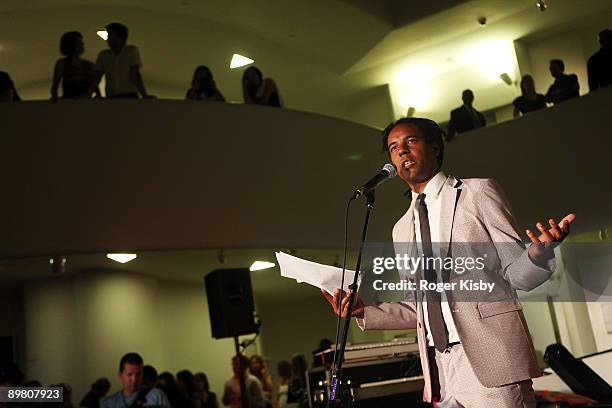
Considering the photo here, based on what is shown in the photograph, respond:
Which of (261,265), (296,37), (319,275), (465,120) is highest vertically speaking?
(296,37)

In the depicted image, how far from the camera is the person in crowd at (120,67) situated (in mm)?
7734

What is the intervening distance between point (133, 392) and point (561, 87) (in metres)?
5.99

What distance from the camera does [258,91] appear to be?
8.48 metres

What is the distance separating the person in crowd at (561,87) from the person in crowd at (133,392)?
5.77 m

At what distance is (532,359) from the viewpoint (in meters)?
2.04

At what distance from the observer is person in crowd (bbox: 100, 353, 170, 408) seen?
5148mm

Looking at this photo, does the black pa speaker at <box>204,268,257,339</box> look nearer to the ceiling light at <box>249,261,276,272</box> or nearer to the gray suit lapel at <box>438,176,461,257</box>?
the ceiling light at <box>249,261,276,272</box>

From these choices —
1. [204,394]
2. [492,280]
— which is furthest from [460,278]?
[204,394]

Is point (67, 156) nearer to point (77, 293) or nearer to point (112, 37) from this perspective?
point (112, 37)

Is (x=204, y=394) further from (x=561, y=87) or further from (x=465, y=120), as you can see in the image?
(x=561, y=87)

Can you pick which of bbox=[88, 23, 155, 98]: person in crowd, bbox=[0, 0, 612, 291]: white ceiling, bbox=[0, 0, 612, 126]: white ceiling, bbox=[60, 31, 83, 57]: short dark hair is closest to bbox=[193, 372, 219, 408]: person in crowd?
bbox=[0, 0, 612, 291]: white ceiling

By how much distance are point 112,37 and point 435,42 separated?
5307 millimetres

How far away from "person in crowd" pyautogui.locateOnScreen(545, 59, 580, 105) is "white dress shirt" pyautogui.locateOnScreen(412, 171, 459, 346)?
286 inches

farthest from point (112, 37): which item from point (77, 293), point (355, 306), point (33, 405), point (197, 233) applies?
point (355, 306)
